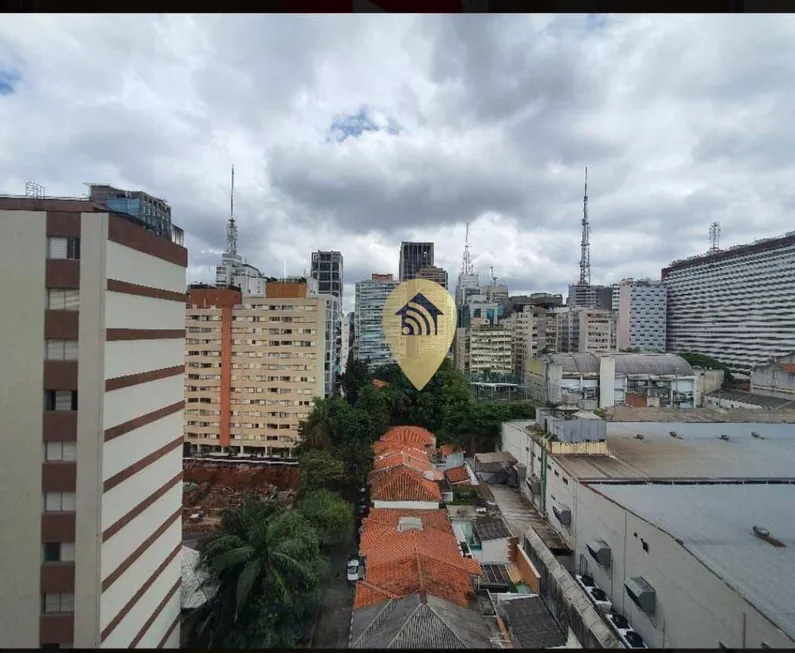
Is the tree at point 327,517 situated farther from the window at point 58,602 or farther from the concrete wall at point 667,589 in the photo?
the concrete wall at point 667,589

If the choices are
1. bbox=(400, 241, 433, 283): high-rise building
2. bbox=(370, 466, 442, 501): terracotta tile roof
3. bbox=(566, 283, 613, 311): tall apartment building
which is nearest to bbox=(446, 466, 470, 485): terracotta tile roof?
bbox=(370, 466, 442, 501): terracotta tile roof

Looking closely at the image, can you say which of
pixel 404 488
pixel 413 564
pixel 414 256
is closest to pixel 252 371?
pixel 404 488

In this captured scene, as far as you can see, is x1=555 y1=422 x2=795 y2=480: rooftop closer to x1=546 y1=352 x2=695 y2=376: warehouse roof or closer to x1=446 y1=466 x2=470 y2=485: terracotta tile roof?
x1=446 y1=466 x2=470 y2=485: terracotta tile roof

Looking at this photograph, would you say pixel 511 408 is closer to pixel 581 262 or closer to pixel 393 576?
pixel 393 576

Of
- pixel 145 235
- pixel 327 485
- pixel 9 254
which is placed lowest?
pixel 327 485

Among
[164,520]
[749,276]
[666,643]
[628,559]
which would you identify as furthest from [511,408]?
[749,276]
